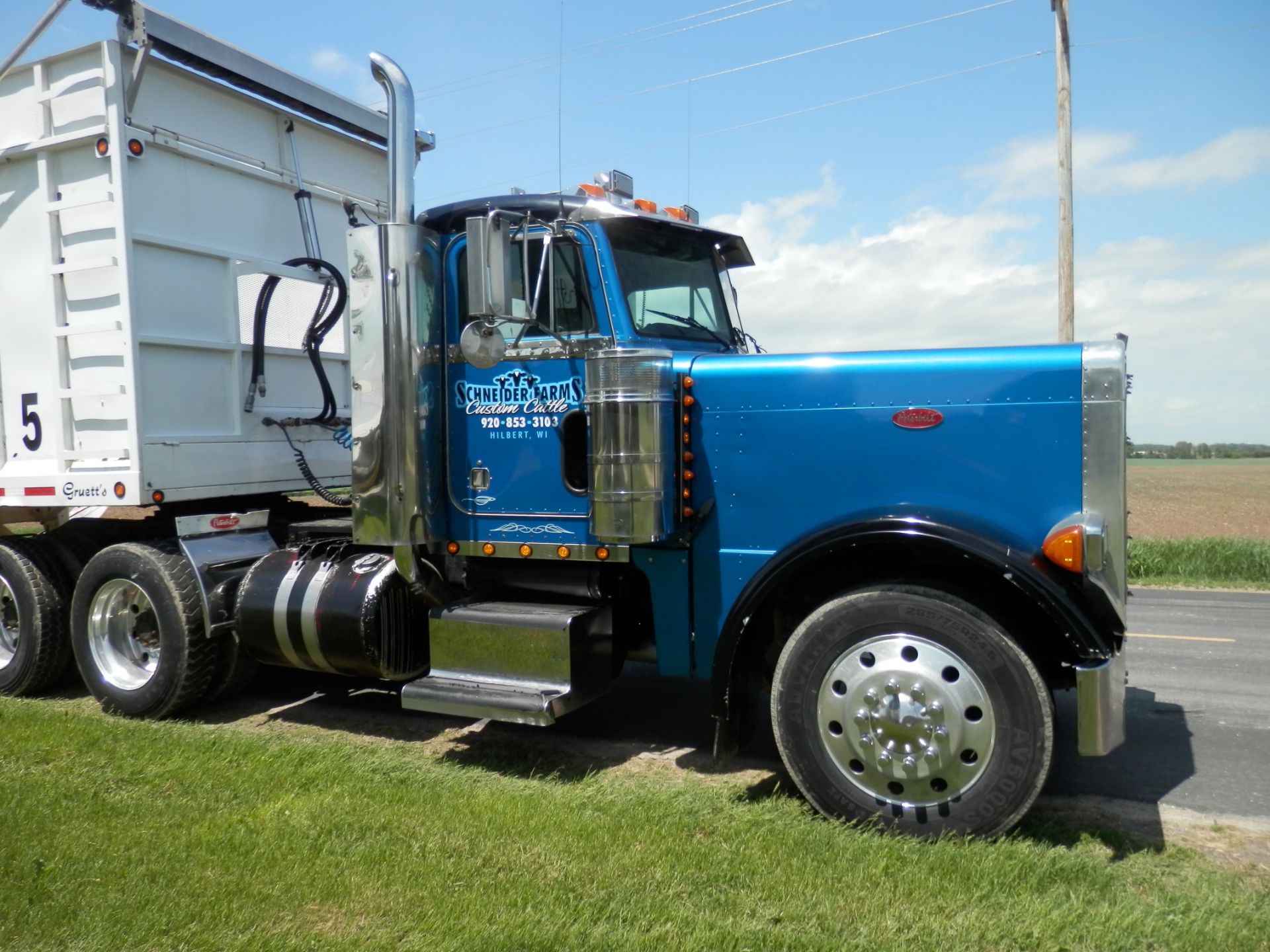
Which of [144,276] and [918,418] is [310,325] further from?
[918,418]

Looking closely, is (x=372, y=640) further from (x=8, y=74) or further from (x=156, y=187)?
(x=8, y=74)

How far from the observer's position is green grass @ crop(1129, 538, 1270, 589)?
41.1ft

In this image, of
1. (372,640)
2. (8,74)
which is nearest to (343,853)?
(372,640)

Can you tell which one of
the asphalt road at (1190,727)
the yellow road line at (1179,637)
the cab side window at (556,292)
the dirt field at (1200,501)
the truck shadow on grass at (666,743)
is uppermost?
the cab side window at (556,292)

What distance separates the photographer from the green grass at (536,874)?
324 cm

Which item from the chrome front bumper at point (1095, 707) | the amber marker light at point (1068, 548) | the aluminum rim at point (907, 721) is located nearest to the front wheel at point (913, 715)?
the aluminum rim at point (907, 721)

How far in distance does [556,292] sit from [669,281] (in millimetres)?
683

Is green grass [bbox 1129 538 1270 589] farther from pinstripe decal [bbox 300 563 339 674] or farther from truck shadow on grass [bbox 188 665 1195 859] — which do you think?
pinstripe decal [bbox 300 563 339 674]

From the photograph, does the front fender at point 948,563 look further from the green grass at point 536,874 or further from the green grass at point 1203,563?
the green grass at point 1203,563

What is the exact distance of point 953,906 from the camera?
3.37m

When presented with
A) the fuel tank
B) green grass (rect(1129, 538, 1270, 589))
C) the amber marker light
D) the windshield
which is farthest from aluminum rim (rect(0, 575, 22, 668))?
green grass (rect(1129, 538, 1270, 589))

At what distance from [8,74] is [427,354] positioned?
342 centimetres

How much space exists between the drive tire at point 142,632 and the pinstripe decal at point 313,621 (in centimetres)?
78

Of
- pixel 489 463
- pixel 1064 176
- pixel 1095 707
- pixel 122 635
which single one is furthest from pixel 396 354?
pixel 1064 176
